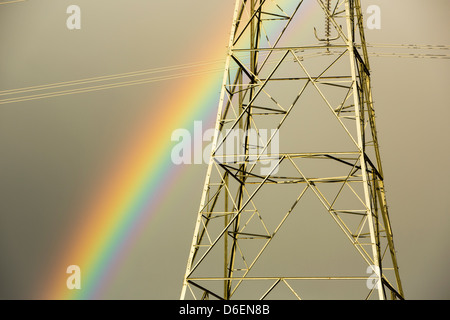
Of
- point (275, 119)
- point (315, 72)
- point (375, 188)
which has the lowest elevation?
point (375, 188)

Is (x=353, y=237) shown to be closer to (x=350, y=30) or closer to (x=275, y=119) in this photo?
(x=350, y=30)

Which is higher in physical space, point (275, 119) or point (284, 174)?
point (275, 119)

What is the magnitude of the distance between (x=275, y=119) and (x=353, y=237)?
64.5ft

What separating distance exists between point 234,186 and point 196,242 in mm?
19159

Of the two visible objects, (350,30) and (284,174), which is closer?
(350,30)
